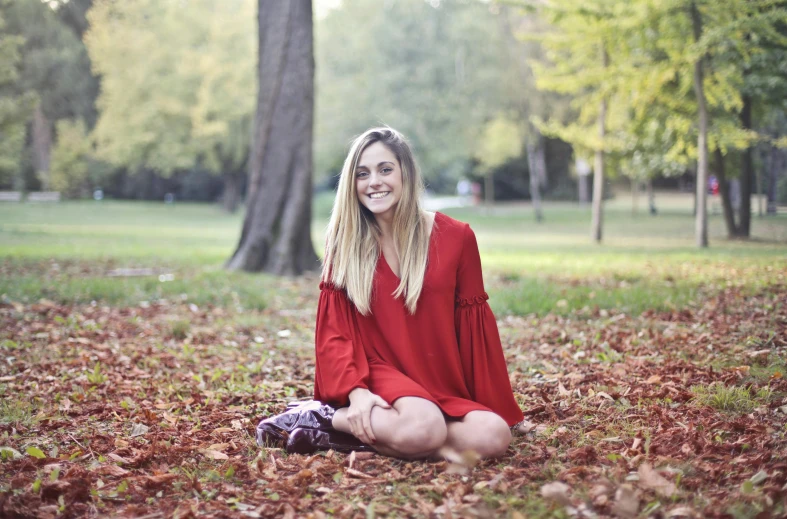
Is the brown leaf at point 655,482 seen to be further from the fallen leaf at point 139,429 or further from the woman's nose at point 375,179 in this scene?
the fallen leaf at point 139,429

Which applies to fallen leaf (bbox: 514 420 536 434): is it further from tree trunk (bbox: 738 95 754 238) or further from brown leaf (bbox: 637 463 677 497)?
tree trunk (bbox: 738 95 754 238)

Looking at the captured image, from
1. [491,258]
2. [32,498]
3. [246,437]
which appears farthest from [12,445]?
[491,258]

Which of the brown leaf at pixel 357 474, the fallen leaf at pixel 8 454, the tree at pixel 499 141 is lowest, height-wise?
the brown leaf at pixel 357 474

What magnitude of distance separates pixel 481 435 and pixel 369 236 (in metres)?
1.18

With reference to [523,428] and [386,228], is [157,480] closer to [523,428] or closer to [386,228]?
[386,228]

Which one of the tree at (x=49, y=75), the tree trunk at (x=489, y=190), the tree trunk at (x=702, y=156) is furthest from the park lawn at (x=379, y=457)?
the tree at (x=49, y=75)

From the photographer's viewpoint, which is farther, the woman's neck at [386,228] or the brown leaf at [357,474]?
the woman's neck at [386,228]

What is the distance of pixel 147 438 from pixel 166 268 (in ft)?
27.1

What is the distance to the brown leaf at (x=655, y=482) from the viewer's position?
292 cm

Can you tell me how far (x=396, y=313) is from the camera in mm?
3701

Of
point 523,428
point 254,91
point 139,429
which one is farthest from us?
point 254,91

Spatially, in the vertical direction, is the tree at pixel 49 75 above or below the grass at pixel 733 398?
above

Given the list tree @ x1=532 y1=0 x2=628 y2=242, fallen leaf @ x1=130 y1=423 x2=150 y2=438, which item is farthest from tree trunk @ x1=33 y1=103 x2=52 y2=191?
fallen leaf @ x1=130 y1=423 x2=150 y2=438

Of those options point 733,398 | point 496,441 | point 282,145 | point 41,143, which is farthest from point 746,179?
point 41,143
